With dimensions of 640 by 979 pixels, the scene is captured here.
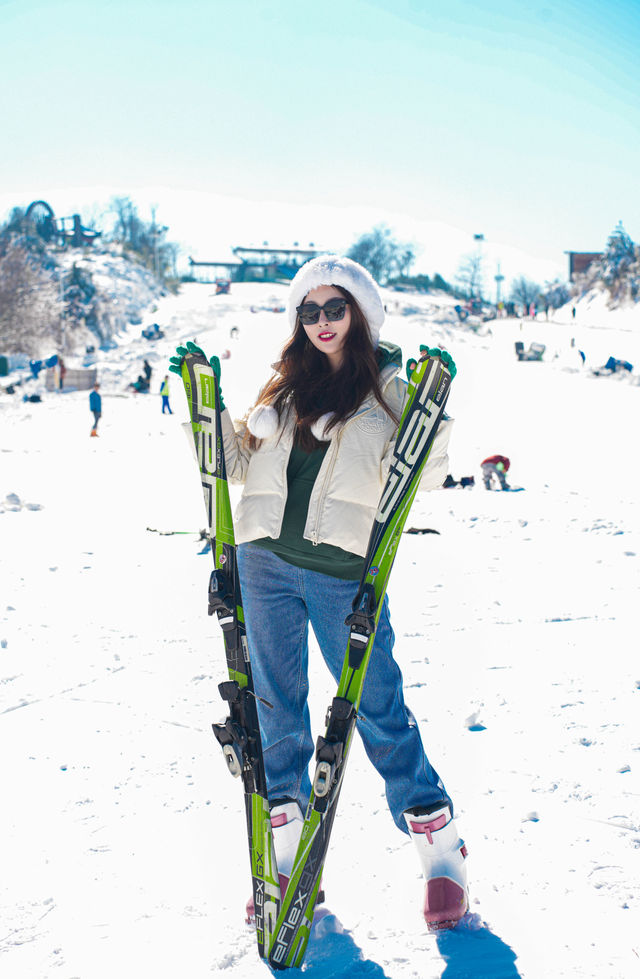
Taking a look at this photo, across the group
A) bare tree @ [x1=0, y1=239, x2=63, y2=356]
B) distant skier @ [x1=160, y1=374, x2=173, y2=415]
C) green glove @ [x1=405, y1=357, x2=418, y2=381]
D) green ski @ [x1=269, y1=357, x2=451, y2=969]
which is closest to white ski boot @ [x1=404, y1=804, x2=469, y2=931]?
green ski @ [x1=269, y1=357, x2=451, y2=969]

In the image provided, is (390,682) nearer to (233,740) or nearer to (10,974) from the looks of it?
(233,740)

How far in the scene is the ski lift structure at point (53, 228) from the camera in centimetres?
8044

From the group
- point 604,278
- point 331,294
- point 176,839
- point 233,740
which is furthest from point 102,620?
point 604,278

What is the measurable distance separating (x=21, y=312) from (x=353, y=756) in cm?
4571

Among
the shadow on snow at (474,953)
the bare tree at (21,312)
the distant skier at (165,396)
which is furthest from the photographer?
the bare tree at (21,312)

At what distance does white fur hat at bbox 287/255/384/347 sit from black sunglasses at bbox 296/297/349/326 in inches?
2.5

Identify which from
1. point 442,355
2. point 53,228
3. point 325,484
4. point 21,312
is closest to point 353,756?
point 325,484

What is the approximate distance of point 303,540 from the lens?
219 centimetres

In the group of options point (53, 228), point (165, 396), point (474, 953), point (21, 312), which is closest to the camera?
point (474, 953)

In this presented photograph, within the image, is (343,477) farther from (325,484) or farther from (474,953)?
(474,953)

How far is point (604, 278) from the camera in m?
61.2

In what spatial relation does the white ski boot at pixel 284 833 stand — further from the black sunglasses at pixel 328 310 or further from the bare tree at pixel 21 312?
the bare tree at pixel 21 312

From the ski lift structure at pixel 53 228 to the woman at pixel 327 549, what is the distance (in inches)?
3356

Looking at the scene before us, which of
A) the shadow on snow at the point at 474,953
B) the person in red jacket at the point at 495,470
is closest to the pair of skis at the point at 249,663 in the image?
the shadow on snow at the point at 474,953
